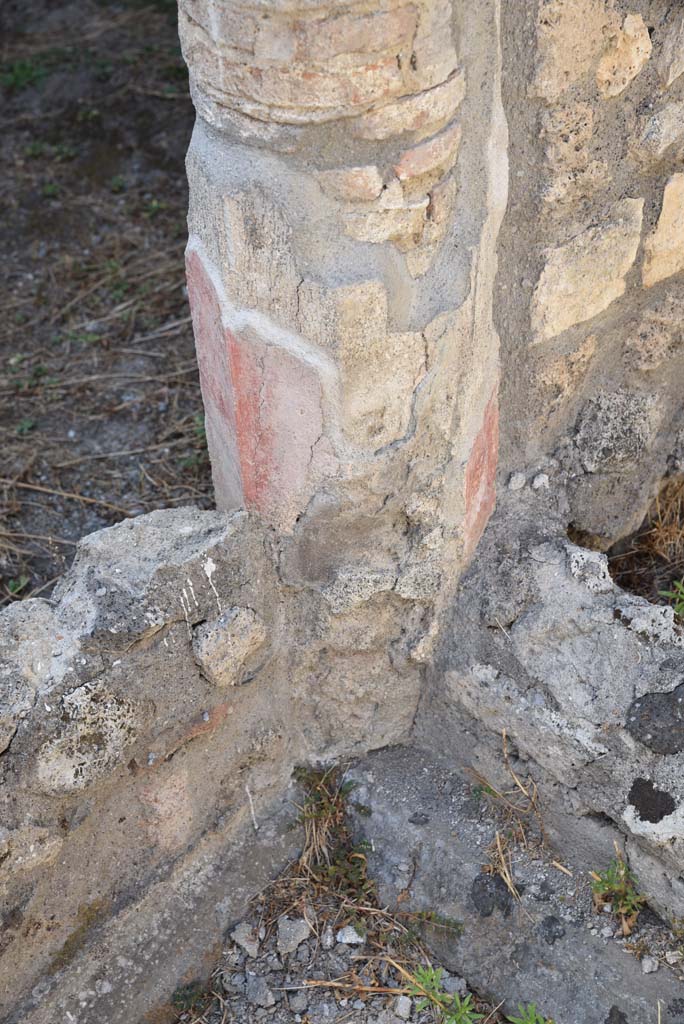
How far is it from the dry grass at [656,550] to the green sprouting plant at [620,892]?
2.00 ft

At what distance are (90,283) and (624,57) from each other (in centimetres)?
221

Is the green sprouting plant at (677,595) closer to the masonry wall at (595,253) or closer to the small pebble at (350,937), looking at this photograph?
the masonry wall at (595,253)

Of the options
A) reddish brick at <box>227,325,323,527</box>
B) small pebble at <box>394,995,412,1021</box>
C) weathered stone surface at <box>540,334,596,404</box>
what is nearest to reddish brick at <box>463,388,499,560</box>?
weathered stone surface at <box>540,334,596,404</box>

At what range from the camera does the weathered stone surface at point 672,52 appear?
1.91 meters

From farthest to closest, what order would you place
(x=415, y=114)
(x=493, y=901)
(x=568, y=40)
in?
(x=493, y=901), (x=568, y=40), (x=415, y=114)

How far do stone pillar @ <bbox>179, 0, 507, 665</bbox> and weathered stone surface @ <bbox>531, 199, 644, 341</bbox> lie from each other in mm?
117

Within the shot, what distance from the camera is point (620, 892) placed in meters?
2.06

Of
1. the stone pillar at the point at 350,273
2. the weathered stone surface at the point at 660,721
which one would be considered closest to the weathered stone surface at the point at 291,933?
the stone pillar at the point at 350,273

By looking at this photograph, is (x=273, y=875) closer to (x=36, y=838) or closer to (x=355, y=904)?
(x=355, y=904)

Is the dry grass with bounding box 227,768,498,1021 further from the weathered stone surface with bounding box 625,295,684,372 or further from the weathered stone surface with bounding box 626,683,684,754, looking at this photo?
the weathered stone surface with bounding box 625,295,684,372

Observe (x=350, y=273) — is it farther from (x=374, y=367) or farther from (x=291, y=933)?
(x=291, y=933)

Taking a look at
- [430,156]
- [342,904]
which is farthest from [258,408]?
[342,904]

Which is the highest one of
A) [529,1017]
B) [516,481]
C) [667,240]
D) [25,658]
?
[667,240]

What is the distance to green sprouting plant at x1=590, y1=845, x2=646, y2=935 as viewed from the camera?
204cm
